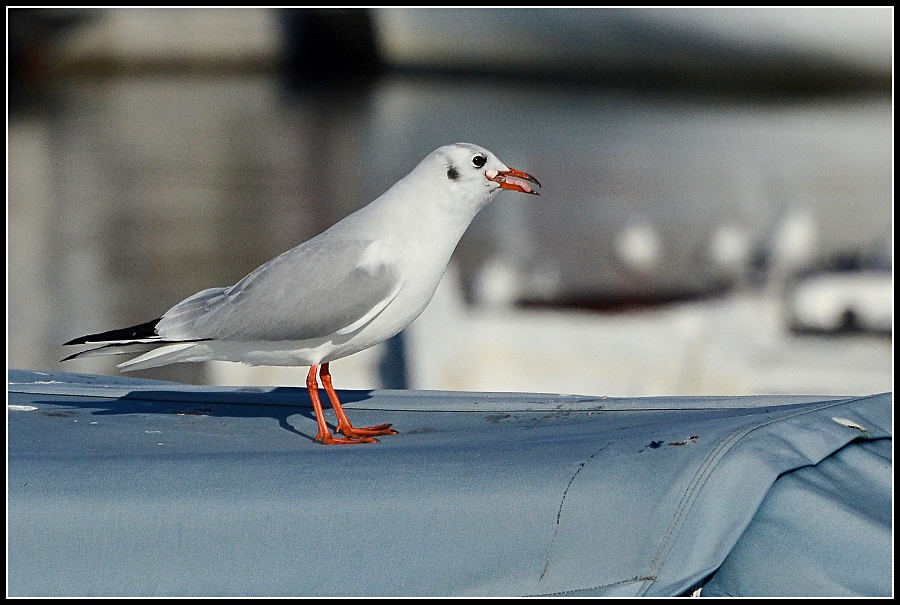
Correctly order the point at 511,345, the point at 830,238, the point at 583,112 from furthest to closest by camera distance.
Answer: the point at 583,112
the point at 830,238
the point at 511,345

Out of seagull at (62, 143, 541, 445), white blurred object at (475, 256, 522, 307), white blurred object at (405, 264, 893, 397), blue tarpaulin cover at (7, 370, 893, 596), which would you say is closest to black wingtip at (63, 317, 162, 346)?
seagull at (62, 143, 541, 445)

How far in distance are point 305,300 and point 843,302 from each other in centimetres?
525

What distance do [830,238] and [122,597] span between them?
7.85 m

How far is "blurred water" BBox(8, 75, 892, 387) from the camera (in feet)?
24.7

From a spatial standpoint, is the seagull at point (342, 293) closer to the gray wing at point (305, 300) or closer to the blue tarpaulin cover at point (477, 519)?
the gray wing at point (305, 300)

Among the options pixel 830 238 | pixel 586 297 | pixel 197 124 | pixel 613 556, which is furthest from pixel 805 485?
pixel 197 124

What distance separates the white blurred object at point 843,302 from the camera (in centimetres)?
Result: 609

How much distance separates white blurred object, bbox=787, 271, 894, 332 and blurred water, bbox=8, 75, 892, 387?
0.77 meters

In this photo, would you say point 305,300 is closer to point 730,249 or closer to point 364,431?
point 364,431

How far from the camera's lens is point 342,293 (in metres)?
1.88

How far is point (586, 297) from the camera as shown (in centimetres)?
645

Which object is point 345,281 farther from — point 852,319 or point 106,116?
point 106,116

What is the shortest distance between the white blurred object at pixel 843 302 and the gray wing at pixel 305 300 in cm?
470

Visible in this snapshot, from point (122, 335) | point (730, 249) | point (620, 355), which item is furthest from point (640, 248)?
point (122, 335)
